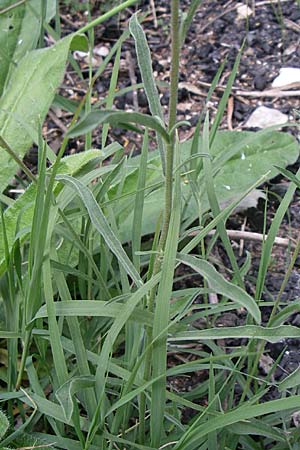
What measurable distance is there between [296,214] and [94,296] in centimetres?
54

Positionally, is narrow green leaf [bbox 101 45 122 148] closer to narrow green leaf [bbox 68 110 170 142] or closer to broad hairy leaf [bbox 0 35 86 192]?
broad hairy leaf [bbox 0 35 86 192]

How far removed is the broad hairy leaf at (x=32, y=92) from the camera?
1.45 meters

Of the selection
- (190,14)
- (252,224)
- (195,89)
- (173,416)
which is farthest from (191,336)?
(195,89)

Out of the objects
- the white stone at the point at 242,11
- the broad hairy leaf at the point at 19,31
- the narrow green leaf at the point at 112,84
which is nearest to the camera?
the narrow green leaf at the point at 112,84

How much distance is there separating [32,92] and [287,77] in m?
0.78

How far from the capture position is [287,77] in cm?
193

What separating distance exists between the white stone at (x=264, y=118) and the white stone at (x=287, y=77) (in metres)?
0.11

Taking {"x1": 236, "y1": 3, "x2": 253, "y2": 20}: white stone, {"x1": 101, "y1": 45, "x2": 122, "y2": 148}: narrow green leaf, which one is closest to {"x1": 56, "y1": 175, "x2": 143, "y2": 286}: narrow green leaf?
{"x1": 101, "y1": 45, "x2": 122, "y2": 148}: narrow green leaf

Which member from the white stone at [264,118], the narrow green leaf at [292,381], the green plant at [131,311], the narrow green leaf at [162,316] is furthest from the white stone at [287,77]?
the narrow green leaf at [292,381]

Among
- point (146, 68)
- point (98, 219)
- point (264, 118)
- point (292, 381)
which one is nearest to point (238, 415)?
point (292, 381)

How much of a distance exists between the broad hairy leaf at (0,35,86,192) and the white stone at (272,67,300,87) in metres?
0.68

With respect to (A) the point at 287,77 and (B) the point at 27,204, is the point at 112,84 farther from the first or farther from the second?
(A) the point at 287,77

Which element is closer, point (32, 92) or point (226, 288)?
point (226, 288)

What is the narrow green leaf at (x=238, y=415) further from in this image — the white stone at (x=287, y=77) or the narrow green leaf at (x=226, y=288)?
the white stone at (x=287, y=77)
